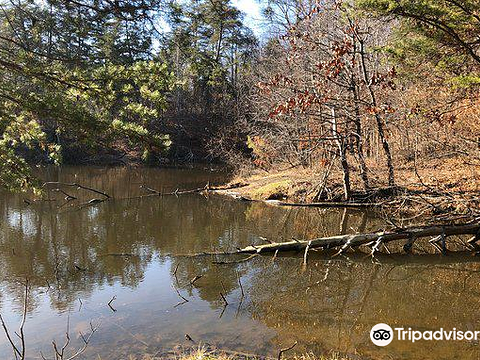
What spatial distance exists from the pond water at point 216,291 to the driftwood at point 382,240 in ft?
0.92

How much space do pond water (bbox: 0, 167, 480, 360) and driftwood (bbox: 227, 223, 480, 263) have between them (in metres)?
0.28

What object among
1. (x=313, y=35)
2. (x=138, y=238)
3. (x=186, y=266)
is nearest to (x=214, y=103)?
(x=313, y=35)

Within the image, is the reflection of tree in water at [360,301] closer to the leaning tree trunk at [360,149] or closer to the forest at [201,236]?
the forest at [201,236]

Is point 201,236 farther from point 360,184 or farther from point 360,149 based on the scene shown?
point 360,184

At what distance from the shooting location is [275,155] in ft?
65.5

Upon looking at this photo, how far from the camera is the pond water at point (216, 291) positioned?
5.99m

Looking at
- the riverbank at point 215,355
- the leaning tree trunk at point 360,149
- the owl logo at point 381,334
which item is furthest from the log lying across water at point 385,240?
the leaning tree trunk at point 360,149

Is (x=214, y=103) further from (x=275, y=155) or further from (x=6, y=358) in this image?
(x=6, y=358)

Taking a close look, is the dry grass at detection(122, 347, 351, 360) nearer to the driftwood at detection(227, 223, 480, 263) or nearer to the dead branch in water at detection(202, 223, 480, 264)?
the dead branch in water at detection(202, 223, 480, 264)

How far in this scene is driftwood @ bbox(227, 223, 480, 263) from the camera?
902 centimetres

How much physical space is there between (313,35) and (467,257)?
9392 mm

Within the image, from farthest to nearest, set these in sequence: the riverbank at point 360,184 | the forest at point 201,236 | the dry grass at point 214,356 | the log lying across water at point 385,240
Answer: the riverbank at point 360,184
the log lying across water at point 385,240
the forest at point 201,236
the dry grass at point 214,356

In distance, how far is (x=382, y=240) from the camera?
29.8 ft

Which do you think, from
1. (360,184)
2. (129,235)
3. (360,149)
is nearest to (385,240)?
(360,149)
